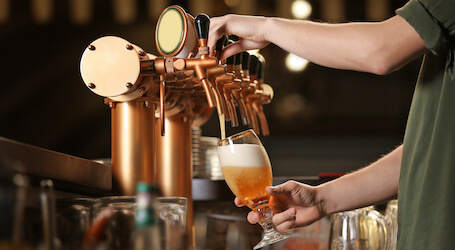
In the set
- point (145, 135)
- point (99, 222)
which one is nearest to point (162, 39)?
point (145, 135)

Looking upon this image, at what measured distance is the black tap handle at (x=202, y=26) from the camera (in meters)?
1.20

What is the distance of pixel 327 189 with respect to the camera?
4.71 ft

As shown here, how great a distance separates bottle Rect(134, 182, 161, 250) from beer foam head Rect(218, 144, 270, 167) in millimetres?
609

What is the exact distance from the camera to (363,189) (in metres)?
1.43

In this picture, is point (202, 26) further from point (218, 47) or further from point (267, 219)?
point (267, 219)

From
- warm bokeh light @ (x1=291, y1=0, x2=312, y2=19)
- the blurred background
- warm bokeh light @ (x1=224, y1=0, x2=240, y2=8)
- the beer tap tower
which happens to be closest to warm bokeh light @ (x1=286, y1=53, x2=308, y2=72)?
the blurred background

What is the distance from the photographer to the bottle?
1.92ft

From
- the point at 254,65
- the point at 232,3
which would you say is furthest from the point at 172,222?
the point at 232,3

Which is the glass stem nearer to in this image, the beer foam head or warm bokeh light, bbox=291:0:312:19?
the beer foam head

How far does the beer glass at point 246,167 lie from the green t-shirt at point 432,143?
0.30m

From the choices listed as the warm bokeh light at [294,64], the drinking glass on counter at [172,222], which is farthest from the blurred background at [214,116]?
the drinking glass on counter at [172,222]

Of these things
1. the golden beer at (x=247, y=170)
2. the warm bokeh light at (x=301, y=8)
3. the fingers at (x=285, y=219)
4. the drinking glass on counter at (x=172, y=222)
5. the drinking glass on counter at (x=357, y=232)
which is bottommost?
the drinking glass on counter at (x=357, y=232)

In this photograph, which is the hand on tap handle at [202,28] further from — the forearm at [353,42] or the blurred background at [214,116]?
the blurred background at [214,116]

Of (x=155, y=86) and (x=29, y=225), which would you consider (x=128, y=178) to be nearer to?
(x=155, y=86)
